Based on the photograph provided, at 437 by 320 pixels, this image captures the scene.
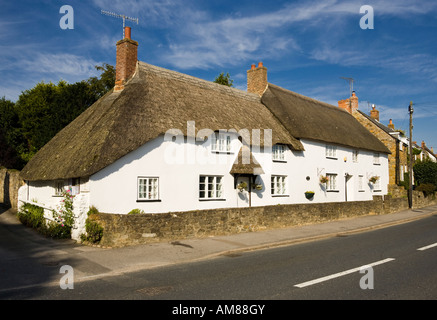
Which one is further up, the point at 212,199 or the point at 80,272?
the point at 212,199

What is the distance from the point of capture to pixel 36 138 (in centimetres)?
3475

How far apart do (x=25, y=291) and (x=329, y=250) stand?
342 inches

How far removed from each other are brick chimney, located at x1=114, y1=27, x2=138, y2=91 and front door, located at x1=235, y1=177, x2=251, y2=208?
812 centimetres

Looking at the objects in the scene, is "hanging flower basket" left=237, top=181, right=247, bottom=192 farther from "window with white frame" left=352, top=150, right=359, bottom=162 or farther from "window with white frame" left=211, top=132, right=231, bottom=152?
"window with white frame" left=352, top=150, right=359, bottom=162

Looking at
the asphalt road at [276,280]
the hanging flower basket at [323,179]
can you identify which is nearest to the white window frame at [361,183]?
the hanging flower basket at [323,179]

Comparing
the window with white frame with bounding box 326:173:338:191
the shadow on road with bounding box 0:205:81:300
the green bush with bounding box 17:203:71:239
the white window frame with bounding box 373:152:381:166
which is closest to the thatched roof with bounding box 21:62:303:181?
the green bush with bounding box 17:203:71:239

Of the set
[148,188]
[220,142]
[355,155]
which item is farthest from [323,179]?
[148,188]

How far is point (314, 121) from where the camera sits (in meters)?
25.3

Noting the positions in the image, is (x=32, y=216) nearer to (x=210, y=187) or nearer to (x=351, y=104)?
(x=210, y=187)

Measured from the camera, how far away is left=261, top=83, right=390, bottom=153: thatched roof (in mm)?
23078

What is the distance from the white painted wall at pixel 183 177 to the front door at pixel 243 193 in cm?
5

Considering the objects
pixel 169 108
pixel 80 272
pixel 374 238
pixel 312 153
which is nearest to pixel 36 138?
pixel 169 108
